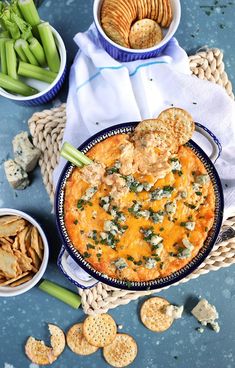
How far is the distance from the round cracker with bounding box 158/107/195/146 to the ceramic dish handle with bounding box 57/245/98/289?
760mm

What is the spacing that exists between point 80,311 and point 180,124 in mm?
1188

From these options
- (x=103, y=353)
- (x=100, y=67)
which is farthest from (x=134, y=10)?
(x=103, y=353)

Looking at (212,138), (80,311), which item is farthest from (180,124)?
(80,311)

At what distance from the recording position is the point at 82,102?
2658 mm

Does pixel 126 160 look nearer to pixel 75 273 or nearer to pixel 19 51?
pixel 75 273

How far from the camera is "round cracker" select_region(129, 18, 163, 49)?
103 inches

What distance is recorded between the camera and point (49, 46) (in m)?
2.75

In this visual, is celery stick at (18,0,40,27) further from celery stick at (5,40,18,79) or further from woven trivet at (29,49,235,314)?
woven trivet at (29,49,235,314)

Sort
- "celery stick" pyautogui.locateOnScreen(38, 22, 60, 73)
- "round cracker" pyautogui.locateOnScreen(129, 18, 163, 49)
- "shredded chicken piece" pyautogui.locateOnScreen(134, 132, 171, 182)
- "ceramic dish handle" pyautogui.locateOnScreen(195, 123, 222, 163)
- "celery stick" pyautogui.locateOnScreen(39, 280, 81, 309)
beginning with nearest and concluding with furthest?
"shredded chicken piece" pyautogui.locateOnScreen(134, 132, 171, 182) → "ceramic dish handle" pyautogui.locateOnScreen(195, 123, 222, 163) → "round cracker" pyautogui.locateOnScreen(129, 18, 163, 49) → "celery stick" pyautogui.locateOnScreen(38, 22, 60, 73) → "celery stick" pyautogui.locateOnScreen(39, 280, 81, 309)

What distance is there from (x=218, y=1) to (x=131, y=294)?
61.9 inches

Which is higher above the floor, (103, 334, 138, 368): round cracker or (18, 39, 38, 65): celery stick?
(18, 39, 38, 65): celery stick

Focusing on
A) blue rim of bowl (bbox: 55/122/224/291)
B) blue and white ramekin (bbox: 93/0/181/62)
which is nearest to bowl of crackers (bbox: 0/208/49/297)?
blue rim of bowl (bbox: 55/122/224/291)

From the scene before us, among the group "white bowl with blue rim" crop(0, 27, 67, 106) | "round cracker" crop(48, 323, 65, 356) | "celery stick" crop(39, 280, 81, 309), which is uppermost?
"white bowl with blue rim" crop(0, 27, 67, 106)

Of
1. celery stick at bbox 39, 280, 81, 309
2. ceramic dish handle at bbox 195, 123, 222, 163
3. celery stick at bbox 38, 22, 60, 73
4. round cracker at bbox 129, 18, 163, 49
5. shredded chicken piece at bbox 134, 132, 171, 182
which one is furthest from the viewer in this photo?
celery stick at bbox 39, 280, 81, 309
